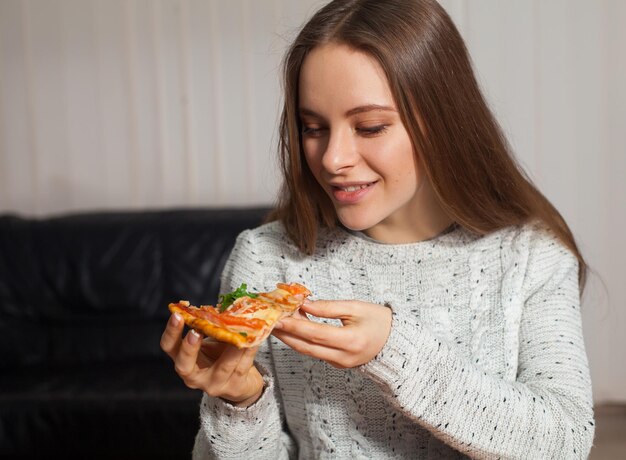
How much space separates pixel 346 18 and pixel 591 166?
8.00 ft

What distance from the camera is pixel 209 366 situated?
4.38 feet

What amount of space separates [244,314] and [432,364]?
0.98 ft

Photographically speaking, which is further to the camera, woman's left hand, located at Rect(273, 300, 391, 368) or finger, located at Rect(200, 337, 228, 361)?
finger, located at Rect(200, 337, 228, 361)

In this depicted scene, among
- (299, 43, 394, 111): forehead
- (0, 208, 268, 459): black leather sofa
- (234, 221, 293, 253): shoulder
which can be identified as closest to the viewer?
(299, 43, 394, 111): forehead

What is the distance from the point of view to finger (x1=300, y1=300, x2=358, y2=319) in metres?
1.18

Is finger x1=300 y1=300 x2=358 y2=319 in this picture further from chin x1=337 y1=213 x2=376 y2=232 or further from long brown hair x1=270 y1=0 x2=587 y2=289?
long brown hair x1=270 y1=0 x2=587 y2=289

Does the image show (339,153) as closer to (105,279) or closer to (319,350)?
(319,350)

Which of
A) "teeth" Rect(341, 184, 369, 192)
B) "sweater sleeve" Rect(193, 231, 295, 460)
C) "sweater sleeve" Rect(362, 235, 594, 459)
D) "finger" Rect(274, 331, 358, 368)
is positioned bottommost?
"sweater sleeve" Rect(193, 231, 295, 460)

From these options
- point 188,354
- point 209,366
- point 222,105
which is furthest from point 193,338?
point 222,105

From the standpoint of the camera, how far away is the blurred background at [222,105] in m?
3.58

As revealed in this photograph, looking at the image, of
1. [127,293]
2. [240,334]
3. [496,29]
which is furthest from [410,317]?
[496,29]

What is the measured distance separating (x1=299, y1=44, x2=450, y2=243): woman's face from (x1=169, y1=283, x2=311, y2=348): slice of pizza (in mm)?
220

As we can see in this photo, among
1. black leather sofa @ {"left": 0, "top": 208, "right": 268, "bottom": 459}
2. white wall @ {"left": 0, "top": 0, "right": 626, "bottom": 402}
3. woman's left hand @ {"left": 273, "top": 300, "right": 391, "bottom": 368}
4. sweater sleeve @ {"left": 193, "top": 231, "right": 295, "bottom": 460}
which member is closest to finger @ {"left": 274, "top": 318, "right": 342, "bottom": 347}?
woman's left hand @ {"left": 273, "top": 300, "right": 391, "bottom": 368}

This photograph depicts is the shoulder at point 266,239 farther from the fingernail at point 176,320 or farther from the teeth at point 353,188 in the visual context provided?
the fingernail at point 176,320
